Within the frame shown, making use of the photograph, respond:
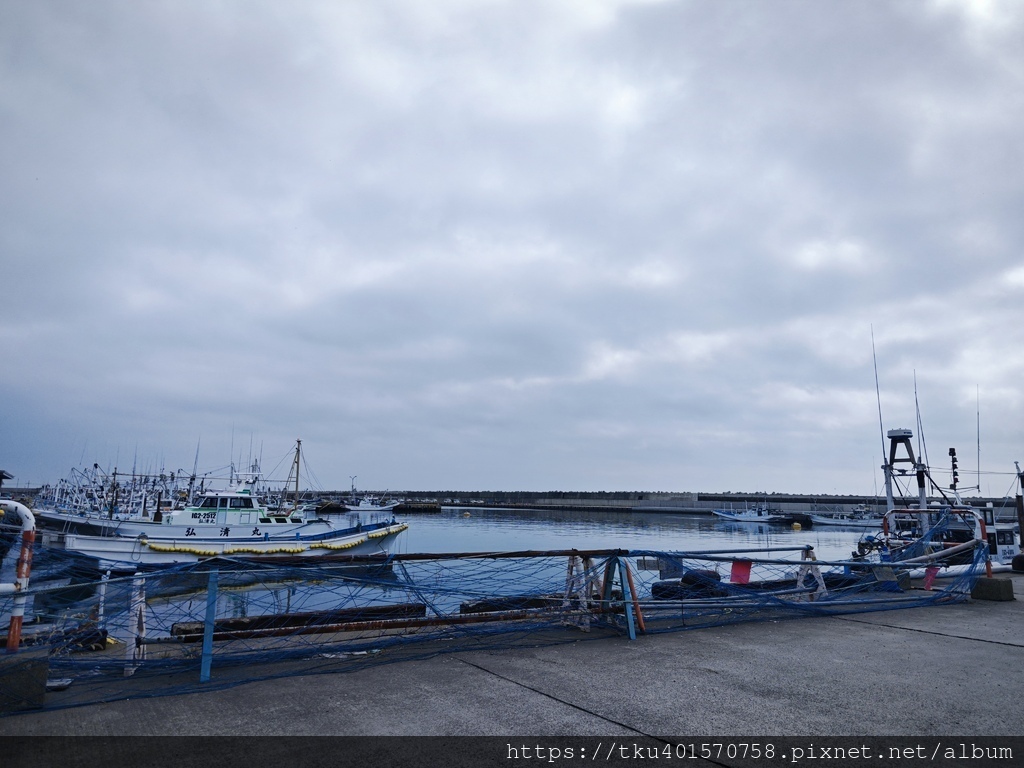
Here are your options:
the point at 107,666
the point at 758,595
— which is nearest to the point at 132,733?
the point at 107,666

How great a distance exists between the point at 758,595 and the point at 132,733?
9023mm

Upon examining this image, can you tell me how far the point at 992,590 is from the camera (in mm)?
12773

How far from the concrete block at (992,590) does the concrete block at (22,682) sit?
15.6 meters

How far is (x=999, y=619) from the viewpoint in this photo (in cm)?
1064

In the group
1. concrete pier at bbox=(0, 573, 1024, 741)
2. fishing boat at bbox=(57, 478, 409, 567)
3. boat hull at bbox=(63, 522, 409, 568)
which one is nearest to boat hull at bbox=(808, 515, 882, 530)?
fishing boat at bbox=(57, 478, 409, 567)

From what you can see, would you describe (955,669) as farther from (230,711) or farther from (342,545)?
(342,545)

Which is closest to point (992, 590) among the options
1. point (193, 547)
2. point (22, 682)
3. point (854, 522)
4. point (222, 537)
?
point (22, 682)

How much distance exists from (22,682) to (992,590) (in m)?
15.8

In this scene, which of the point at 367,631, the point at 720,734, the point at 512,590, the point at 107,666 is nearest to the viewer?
the point at 720,734

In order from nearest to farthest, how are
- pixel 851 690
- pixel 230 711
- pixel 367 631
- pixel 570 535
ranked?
pixel 230 711 → pixel 851 690 → pixel 367 631 → pixel 570 535

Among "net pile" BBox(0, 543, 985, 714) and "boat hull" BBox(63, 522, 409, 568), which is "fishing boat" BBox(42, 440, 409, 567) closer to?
"boat hull" BBox(63, 522, 409, 568)

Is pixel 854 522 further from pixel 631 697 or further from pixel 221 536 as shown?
pixel 631 697

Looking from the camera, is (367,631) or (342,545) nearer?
(367,631)

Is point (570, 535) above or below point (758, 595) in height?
below
